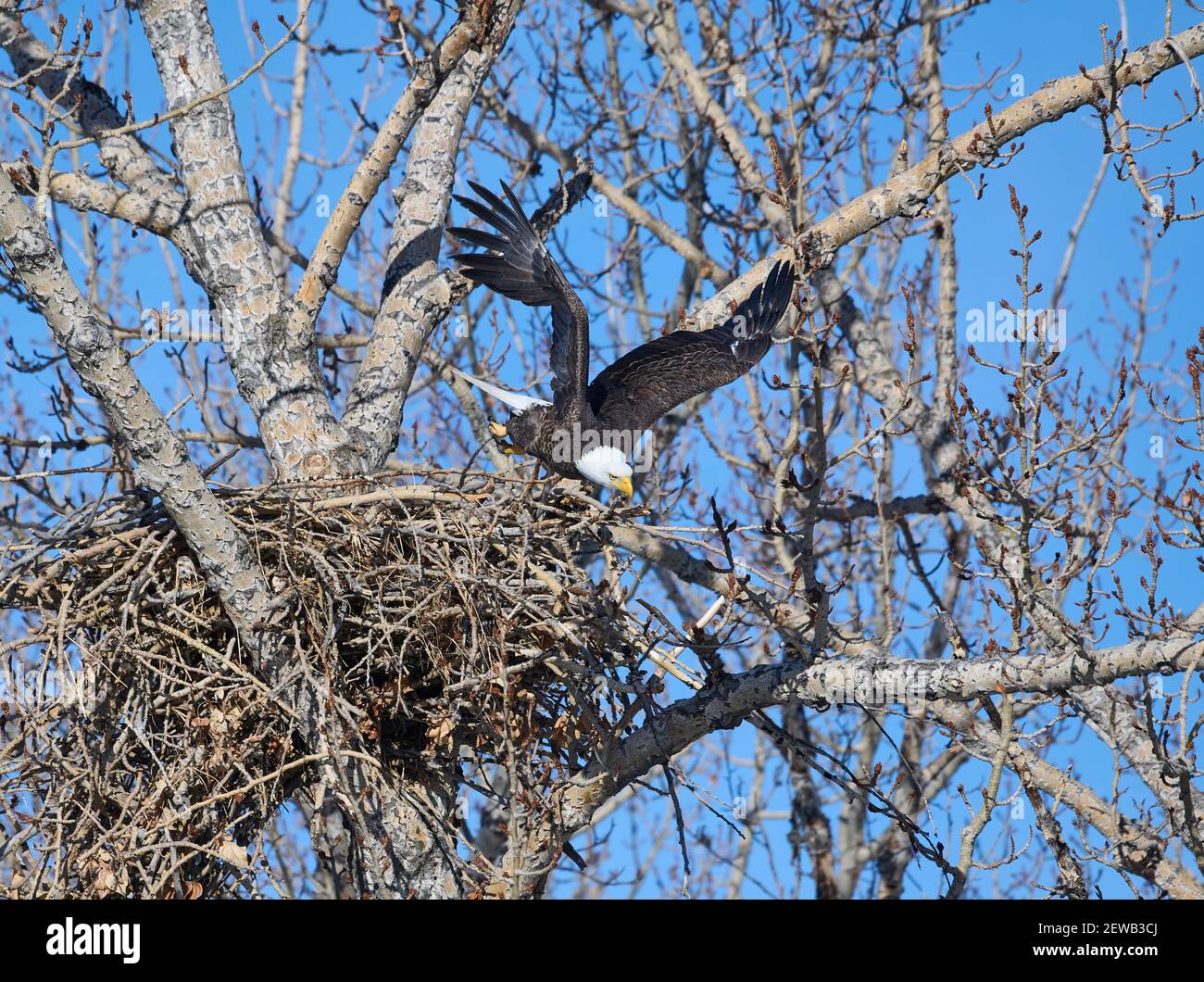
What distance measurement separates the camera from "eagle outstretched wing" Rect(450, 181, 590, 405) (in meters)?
5.02

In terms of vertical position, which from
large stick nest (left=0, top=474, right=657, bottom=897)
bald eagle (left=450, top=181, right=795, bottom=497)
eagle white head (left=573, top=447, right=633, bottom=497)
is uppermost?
bald eagle (left=450, top=181, right=795, bottom=497)

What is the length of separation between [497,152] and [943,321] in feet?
9.87

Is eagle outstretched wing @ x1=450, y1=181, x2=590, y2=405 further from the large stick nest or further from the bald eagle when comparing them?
the large stick nest

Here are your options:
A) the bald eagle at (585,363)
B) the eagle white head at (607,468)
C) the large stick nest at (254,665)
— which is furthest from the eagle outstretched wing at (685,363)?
the large stick nest at (254,665)

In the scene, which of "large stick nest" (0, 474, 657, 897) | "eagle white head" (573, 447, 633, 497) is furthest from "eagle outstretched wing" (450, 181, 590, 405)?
"large stick nest" (0, 474, 657, 897)

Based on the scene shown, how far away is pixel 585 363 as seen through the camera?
5.14 metres

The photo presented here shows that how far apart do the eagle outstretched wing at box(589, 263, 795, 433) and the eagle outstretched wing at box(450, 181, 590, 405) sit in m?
0.64

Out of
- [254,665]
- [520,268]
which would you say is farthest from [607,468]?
[254,665]

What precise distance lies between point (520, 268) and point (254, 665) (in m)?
1.96

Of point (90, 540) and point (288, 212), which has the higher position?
point (288, 212)

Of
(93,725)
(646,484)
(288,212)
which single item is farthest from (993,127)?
(288,212)

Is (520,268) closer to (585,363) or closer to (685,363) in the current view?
(585,363)
